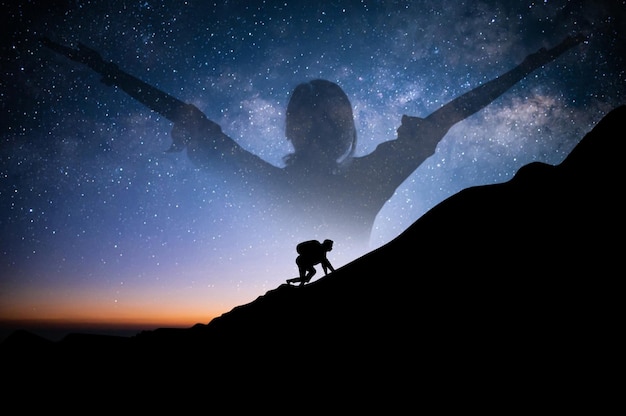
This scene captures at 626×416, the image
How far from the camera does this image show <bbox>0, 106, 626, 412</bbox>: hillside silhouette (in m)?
4.48

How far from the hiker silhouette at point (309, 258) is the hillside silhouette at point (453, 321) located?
827 mm

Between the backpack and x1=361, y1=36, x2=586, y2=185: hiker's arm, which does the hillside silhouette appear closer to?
the backpack

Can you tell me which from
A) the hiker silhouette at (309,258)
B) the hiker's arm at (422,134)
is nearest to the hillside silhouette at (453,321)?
the hiker silhouette at (309,258)

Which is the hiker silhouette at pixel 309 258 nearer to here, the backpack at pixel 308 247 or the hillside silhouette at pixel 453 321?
the backpack at pixel 308 247

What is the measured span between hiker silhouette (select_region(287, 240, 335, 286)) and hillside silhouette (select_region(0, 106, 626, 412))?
83 cm

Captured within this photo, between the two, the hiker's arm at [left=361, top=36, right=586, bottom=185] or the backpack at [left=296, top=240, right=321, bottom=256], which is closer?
the backpack at [left=296, top=240, right=321, bottom=256]

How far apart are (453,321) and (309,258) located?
5421 millimetres

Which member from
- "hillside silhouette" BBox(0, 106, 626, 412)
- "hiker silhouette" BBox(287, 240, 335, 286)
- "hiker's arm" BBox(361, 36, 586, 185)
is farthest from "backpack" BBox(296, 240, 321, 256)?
"hiker's arm" BBox(361, 36, 586, 185)

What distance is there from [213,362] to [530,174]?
9.69 metres

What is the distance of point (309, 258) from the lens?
10156 millimetres

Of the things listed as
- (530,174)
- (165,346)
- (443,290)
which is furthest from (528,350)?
(165,346)

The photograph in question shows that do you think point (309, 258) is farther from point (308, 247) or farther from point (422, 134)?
point (422, 134)

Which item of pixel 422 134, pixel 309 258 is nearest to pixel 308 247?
pixel 309 258

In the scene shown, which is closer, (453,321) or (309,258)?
(453,321)
